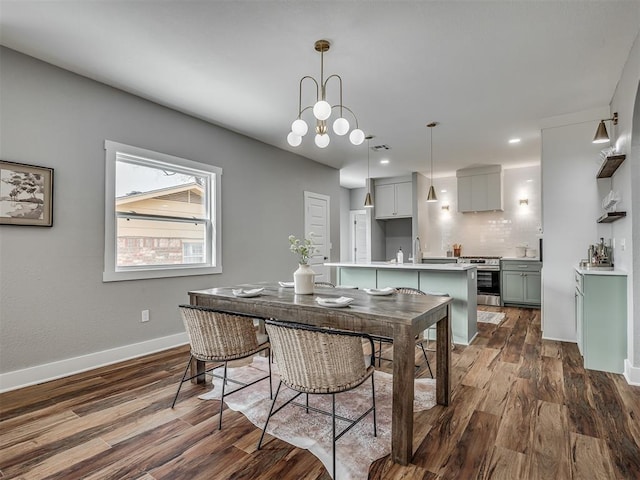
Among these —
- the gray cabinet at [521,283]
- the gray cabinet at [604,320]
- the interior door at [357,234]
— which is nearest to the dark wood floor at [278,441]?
the gray cabinet at [604,320]

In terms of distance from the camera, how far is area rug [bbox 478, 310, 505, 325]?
17.2ft

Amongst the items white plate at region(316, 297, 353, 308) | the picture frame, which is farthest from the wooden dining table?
the picture frame

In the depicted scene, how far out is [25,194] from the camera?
2.86 m

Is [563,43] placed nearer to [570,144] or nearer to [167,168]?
[570,144]

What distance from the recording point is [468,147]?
559 centimetres

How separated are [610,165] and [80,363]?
541 cm

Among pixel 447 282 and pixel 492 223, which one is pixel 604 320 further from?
pixel 492 223

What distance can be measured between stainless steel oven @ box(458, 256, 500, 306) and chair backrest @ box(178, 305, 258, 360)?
5.59 m

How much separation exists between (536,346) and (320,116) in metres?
3.65

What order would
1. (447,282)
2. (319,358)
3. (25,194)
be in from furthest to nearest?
1. (447,282)
2. (25,194)
3. (319,358)

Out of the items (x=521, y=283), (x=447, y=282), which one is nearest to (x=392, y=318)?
(x=447, y=282)

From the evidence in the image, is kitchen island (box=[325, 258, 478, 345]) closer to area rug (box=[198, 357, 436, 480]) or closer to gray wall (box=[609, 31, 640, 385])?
area rug (box=[198, 357, 436, 480])

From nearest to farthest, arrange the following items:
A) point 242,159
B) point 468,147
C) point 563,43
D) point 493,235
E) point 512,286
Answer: point 563,43, point 242,159, point 468,147, point 512,286, point 493,235

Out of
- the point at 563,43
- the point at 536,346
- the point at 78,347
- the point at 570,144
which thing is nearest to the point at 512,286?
the point at 536,346
